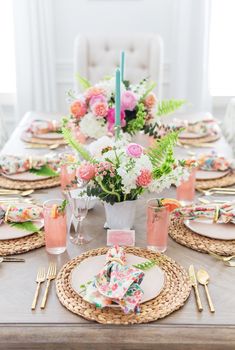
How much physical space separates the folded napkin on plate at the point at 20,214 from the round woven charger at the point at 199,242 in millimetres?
384

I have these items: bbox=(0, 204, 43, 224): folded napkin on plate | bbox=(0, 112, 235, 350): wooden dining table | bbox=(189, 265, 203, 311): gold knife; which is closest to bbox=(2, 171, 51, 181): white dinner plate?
bbox=(0, 204, 43, 224): folded napkin on plate

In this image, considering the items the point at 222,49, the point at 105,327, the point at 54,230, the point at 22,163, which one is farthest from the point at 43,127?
the point at 222,49

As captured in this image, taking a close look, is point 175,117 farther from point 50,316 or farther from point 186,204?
point 50,316

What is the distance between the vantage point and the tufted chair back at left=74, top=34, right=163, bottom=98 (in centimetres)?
292

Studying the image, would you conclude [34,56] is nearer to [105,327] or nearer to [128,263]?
[128,263]

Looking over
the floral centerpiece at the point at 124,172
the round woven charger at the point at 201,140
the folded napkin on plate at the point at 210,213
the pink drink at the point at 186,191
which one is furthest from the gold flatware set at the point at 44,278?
the round woven charger at the point at 201,140

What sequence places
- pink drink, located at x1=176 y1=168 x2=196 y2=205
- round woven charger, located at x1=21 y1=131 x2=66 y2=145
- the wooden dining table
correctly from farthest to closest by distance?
round woven charger, located at x1=21 y1=131 x2=66 y2=145, pink drink, located at x1=176 y1=168 x2=196 y2=205, the wooden dining table

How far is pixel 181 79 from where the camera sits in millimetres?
3574

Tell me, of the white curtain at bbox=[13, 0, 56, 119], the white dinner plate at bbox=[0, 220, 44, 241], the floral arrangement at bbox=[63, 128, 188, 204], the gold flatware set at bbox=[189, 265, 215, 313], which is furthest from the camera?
the white curtain at bbox=[13, 0, 56, 119]

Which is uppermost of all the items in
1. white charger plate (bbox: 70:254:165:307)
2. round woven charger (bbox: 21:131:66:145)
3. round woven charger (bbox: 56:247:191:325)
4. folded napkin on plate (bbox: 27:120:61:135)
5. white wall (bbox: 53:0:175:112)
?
white wall (bbox: 53:0:175:112)

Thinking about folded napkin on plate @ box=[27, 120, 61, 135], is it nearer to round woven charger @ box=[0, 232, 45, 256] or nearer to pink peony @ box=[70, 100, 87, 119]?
pink peony @ box=[70, 100, 87, 119]

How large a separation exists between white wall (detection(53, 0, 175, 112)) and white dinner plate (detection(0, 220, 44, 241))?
2.33 metres

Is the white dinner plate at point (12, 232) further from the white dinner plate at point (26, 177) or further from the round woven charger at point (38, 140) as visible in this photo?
the round woven charger at point (38, 140)

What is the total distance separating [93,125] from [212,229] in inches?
23.8
